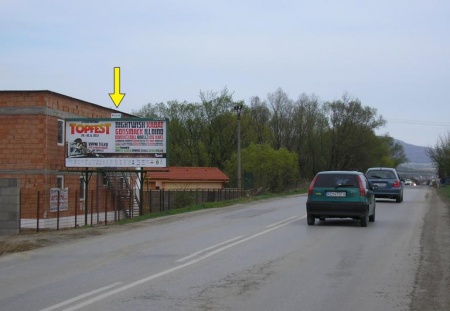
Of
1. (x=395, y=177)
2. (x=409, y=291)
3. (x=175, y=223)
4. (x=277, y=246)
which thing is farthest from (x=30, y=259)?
(x=395, y=177)

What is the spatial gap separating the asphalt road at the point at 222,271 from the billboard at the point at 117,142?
31.2 feet

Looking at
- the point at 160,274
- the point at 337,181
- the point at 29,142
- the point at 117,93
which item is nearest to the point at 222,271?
the point at 160,274

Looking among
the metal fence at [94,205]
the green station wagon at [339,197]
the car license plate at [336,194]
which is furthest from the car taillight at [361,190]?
the metal fence at [94,205]

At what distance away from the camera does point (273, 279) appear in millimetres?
9914

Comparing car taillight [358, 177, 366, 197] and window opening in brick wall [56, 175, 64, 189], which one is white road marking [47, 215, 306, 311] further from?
window opening in brick wall [56, 175, 64, 189]

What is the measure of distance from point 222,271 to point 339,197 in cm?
875

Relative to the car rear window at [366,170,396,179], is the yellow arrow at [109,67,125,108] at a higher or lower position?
higher

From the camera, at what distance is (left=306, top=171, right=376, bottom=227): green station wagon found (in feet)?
61.4

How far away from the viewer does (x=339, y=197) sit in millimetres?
18781

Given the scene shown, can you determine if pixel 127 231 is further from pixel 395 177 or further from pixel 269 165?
pixel 269 165

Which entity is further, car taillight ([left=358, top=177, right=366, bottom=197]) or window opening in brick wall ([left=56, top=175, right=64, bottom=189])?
window opening in brick wall ([left=56, top=175, right=64, bottom=189])

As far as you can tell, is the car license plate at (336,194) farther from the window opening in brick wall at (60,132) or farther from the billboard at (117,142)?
the window opening in brick wall at (60,132)

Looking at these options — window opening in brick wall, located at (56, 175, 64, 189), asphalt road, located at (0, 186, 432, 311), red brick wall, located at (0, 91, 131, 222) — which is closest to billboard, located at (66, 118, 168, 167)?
red brick wall, located at (0, 91, 131, 222)

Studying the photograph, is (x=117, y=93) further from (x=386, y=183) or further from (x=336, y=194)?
(x=386, y=183)
